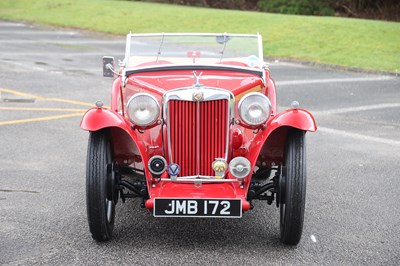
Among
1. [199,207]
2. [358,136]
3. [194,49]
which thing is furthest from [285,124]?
[358,136]

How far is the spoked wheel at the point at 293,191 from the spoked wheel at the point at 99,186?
1247 mm

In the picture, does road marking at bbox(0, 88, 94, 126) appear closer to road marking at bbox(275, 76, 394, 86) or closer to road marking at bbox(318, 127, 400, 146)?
road marking at bbox(318, 127, 400, 146)

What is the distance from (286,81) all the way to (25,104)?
19.0 feet

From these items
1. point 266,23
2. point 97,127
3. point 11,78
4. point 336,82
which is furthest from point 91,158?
point 266,23

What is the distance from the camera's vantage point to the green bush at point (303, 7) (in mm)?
32812

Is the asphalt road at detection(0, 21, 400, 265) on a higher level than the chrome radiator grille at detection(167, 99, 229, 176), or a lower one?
lower

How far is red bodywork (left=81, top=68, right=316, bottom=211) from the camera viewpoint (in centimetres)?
504

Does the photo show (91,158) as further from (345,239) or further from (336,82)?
(336,82)

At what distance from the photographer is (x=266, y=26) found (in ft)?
76.4

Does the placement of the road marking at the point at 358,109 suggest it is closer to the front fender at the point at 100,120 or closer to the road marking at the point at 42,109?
the road marking at the point at 42,109

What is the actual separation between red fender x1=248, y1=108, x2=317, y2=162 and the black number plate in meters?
0.48

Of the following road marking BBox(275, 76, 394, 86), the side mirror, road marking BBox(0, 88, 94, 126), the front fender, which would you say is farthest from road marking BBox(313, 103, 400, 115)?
the front fender

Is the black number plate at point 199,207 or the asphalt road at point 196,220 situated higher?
the black number plate at point 199,207

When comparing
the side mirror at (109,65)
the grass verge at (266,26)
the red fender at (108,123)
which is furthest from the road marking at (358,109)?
the red fender at (108,123)
